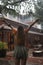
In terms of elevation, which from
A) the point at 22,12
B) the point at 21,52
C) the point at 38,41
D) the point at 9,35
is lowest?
the point at 38,41

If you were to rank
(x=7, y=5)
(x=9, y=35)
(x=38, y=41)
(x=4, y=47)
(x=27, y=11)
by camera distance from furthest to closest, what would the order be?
(x=38, y=41), (x=9, y=35), (x=4, y=47), (x=27, y=11), (x=7, y=5)

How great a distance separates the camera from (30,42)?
22438 mm

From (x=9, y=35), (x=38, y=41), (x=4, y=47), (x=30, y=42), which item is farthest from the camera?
(x=38, y=41)

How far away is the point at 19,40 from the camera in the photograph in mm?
6176

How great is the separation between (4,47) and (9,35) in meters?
5.63

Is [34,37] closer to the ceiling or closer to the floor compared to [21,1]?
closer to the floor

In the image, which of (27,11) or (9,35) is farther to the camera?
(9,35)

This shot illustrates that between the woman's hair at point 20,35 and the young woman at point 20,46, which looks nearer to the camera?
the young woman at point 20,46

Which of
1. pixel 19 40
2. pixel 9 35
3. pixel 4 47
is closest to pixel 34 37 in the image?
pixel 9 35

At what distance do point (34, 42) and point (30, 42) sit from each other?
3.83ft

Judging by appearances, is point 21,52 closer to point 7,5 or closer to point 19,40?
point 19,40

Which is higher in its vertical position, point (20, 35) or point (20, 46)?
point (20, 35)

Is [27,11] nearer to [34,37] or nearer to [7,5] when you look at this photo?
[7,5]

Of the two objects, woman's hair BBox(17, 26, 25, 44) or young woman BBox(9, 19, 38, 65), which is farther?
woman's hair BBox(17, 26, 25, 44)
